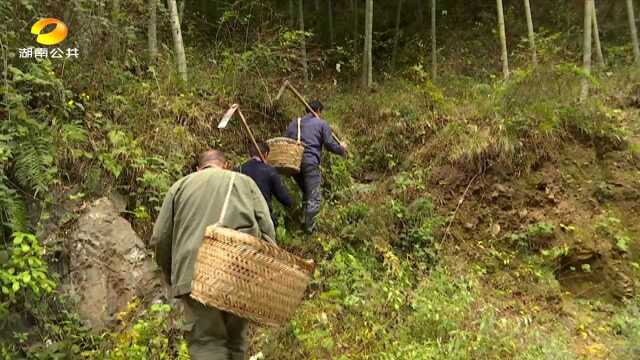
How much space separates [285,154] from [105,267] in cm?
234

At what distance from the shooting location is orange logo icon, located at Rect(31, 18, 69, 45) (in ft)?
19.9

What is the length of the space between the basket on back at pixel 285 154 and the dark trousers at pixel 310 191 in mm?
356

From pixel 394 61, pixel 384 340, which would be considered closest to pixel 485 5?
pixel 394 61

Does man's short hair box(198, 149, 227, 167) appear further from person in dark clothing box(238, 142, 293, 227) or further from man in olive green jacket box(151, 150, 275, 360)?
person in dark clothing box(238, 142, 293, 227)

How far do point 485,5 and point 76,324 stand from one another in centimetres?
1779

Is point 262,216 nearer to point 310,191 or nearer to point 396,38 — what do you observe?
point 310,191

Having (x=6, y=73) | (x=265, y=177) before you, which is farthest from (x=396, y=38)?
(x=6, y=73)

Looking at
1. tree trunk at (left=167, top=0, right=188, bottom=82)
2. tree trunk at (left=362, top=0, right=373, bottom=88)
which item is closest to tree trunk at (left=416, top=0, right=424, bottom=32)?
tree trunk at (left=362, top=0, right=373, bottom=88)

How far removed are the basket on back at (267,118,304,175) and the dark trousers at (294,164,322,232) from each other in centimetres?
36

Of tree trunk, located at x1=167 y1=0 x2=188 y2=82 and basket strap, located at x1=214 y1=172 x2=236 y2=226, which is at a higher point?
tree trunk, located at x1=167 y1=0 x2=188 y2=82

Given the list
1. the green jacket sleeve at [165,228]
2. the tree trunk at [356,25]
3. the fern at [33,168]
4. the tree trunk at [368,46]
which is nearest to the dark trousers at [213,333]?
the green jacket sleeve at [165,228]

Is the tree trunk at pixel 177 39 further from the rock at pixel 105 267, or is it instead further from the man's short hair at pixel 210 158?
the man's short hair at pixel 210 158

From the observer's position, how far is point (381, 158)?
8781 mm

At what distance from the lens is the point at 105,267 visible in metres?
5.07
